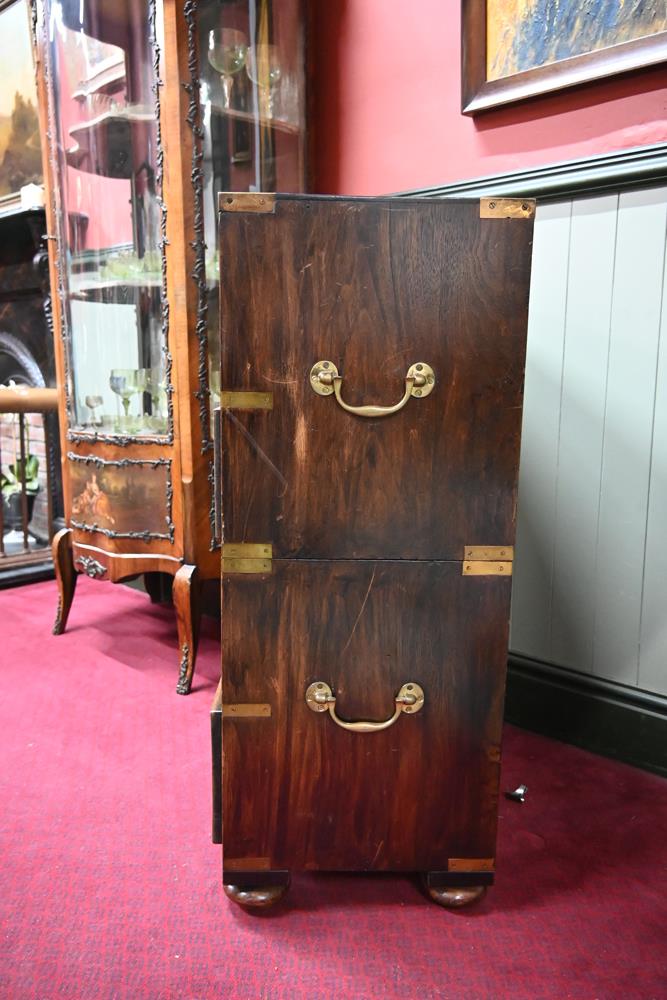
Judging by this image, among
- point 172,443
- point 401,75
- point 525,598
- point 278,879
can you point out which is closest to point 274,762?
point 278,879

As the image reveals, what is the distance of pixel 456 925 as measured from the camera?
112 centimetres

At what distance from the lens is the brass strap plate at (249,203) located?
972 millimetres

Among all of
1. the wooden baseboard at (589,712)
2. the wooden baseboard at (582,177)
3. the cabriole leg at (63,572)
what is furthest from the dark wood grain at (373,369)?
the cabriole leg at (63,572)

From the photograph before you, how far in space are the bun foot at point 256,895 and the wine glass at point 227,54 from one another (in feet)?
6.27

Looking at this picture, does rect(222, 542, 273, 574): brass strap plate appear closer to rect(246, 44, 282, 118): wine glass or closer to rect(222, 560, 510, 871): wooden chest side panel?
rect(222, 560, 510, 871): wooden chest side panel

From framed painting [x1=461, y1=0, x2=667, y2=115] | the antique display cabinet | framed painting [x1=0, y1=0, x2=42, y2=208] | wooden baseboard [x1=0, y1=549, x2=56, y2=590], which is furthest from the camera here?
framed painting [x1=0, y1=0, x2=42, y2=208]

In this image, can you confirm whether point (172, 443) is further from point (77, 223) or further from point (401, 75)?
point (401, 75)

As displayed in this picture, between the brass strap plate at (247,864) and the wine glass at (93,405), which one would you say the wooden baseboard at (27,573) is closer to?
the wine glass at (93,405)

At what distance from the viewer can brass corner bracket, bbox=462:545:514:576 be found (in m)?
1.06

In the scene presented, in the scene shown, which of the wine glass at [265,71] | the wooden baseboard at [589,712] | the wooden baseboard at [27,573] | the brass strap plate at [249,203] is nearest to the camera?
the brass strap plate at [249,203]

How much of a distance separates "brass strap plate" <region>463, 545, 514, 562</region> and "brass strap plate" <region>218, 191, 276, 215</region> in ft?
1.80

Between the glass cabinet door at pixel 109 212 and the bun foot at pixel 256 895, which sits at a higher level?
the glass cabinet door at pixel 109 212

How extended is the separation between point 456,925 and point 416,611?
49 centimetres

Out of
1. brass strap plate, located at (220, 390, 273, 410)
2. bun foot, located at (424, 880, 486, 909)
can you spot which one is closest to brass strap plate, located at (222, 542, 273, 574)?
brass strap plate, located at (220, 390, 273, 410)
